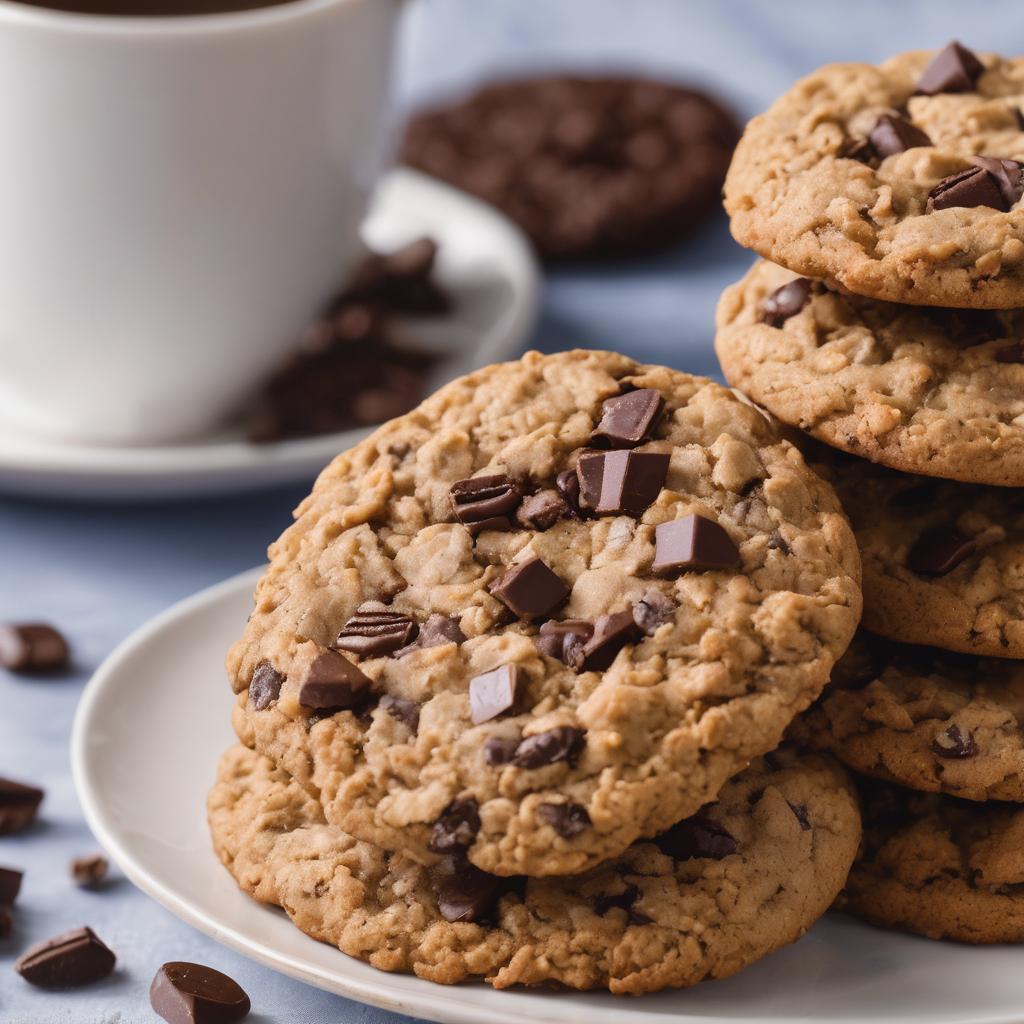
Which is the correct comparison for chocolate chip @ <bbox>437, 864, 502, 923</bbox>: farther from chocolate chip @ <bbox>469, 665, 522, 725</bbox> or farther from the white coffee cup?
the white coffee cup

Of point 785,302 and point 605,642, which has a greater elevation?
point 785,302

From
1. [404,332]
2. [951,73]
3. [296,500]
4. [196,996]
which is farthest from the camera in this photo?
[404,332]

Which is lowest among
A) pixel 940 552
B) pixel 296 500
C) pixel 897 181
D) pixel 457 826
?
pixel 296 500

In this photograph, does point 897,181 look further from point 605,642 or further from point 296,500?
point 296,500

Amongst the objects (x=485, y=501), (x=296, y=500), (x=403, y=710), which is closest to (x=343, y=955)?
(x=403, y=710)

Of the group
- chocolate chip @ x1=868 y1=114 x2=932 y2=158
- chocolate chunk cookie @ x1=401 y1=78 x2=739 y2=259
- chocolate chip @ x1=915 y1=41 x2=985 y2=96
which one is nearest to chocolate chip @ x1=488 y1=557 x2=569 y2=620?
chocolate chip @ x1=868 y1=114 x2=932 y2=158

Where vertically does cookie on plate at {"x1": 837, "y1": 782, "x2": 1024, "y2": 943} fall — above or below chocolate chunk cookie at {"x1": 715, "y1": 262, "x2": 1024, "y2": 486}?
below

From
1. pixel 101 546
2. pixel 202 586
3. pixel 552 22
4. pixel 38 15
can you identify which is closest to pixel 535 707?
pixel 202 586
